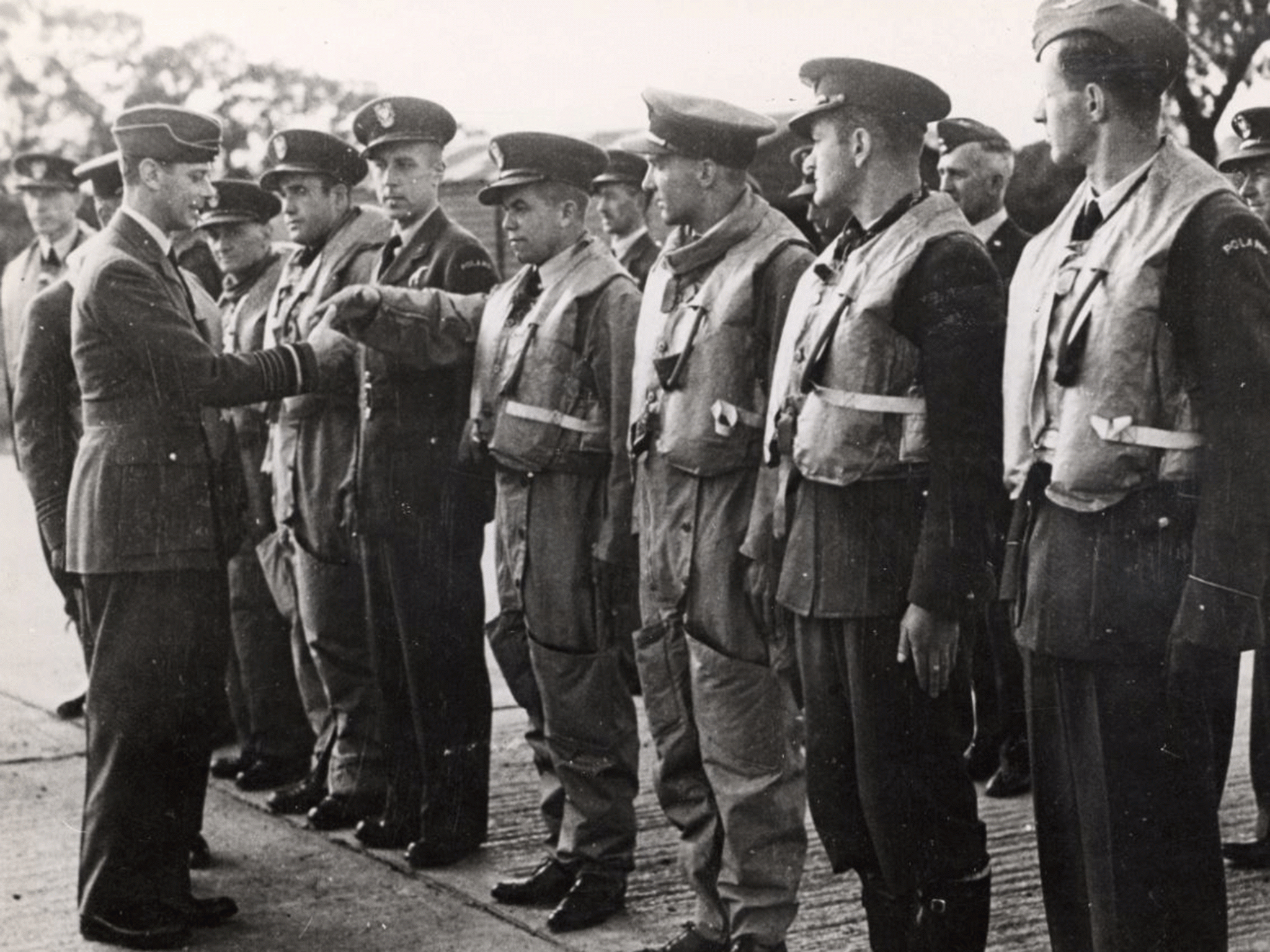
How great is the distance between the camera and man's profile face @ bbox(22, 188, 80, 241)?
26.6ft

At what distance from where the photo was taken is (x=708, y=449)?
14.1 ft

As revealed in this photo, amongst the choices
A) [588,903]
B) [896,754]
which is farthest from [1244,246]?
[588,903]

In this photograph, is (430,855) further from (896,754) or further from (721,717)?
(896,754)

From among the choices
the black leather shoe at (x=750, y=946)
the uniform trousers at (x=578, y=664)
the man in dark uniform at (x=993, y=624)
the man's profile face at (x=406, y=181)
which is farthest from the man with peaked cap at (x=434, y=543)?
the man in dark uniform at (x=993, y=624)

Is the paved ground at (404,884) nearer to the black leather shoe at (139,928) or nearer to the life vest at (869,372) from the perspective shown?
the black leather shoe at (139,928)

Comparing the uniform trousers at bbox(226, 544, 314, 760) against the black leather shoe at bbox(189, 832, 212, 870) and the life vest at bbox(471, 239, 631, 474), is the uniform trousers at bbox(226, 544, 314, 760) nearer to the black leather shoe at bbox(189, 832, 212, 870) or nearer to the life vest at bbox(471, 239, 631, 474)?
the black leather shoe at bbox(189, 832, 212, 870)

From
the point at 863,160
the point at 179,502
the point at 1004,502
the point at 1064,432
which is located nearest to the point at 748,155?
the point at 863,160

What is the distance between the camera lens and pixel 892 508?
3742mm

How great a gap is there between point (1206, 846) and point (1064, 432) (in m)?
0.84

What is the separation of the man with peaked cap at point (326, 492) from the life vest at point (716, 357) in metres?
1.61

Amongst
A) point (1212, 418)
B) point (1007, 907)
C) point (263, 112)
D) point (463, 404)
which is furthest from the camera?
point (263, 112)

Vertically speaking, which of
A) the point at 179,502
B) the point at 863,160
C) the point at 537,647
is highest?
the point at 863,160

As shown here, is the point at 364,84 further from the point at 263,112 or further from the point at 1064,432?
the point at 1064,432

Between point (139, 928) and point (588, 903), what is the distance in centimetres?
129
